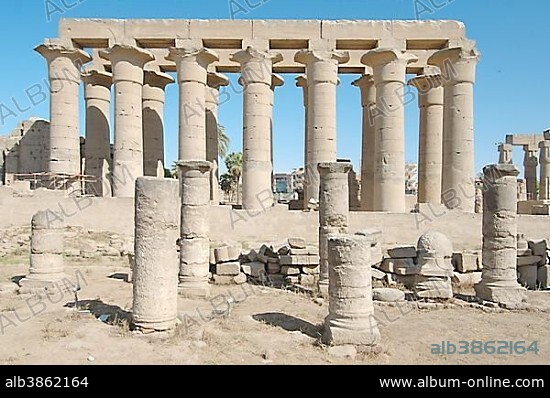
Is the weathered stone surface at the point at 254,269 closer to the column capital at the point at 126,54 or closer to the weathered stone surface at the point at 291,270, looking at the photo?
the weathered stone surface at the point at 291,270

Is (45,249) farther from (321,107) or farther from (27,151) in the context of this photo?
(27,151)

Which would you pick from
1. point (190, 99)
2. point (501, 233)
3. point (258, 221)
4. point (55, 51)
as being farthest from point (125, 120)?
point (501, 233)

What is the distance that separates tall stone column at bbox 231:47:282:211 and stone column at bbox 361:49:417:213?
5381 millimetres

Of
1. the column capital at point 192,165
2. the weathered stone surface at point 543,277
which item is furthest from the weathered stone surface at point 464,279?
the column capital at point 192,165

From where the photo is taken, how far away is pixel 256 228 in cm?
2012

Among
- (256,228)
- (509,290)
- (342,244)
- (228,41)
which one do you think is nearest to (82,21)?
(228,41)

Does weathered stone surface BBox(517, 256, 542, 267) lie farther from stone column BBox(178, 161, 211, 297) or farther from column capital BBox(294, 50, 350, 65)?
column capital BBox(294, 50, 350, 65)

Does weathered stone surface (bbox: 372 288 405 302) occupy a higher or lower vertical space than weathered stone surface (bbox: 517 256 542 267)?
lower

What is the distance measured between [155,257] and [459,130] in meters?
18.0

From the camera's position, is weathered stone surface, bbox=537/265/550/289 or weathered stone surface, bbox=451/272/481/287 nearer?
weathered stone surface, bbox=451/272/481/287

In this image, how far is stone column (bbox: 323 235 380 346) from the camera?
7598 millimetres

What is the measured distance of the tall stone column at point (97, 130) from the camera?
81.2 ft

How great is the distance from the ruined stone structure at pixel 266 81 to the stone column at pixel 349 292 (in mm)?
13888

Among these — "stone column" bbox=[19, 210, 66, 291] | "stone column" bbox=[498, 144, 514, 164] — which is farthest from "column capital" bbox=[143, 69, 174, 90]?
"stone column" bbox=[498, 144, 514, 164]
